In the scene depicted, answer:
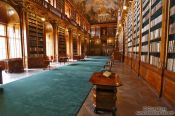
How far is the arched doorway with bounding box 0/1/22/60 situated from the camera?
29.1 ft

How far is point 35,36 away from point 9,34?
66.4 inches

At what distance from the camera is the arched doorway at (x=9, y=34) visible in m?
8.88

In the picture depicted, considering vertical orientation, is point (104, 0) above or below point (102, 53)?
above

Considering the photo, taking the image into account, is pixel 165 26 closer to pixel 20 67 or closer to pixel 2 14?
pixel 20 67

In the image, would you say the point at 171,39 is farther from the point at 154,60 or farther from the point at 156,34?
the point at 154,60

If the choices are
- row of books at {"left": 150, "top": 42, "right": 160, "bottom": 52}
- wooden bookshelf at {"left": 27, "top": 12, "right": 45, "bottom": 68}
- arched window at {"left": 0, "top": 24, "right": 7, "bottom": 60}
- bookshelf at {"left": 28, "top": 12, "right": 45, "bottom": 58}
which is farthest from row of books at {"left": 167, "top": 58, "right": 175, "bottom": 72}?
arched window at {"left": 0, "top": 24, "right": 7, "bottom": 60}

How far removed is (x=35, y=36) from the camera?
977 centimetres

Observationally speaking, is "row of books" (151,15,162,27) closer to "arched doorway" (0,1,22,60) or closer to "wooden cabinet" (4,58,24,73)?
"wooden cabinet" (4,58,24,73)

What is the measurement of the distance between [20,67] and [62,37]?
8.26 metres

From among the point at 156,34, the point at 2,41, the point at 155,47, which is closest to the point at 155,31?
the point at 156,34

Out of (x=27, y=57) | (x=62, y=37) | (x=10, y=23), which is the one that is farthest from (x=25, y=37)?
(x=62, y=37)

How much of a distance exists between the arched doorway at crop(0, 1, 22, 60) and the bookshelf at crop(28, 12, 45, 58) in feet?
2.30

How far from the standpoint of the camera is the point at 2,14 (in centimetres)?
892

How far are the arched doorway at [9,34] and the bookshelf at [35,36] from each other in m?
0.70
